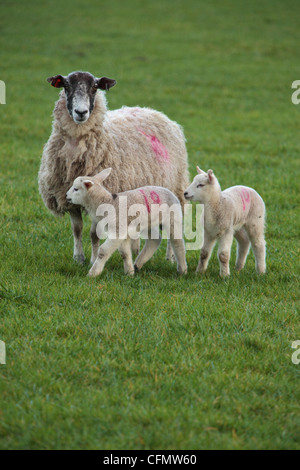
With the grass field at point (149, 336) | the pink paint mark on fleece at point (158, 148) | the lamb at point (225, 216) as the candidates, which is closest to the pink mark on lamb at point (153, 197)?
the lamb at point (225, 216)

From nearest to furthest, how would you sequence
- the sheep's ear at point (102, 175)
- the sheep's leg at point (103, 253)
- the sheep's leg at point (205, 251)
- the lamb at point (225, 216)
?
the sheep's leg at point (103, 253) → the lamb at point (225, 216) → the sheep's ear at point (102, 175) → the sheep's leg at point (205, 251)

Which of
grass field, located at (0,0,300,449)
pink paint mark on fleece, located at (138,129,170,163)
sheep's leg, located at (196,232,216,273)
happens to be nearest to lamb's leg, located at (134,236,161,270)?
grass field, located at (0,0,300,449)

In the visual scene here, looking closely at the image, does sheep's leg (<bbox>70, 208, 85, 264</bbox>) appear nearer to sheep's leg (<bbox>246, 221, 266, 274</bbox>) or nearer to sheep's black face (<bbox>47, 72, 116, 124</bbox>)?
sheep's black face (<bbox>47, 72, 116, 124</bbox>)

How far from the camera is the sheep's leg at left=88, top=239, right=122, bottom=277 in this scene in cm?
554

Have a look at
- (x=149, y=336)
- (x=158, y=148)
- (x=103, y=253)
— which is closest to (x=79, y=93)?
(x=158, y=148)

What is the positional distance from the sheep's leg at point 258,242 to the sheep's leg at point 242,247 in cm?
17

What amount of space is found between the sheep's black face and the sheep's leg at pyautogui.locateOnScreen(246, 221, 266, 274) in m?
1.91

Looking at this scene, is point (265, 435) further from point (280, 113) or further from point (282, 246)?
point (280, 113)

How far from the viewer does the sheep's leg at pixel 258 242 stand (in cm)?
599

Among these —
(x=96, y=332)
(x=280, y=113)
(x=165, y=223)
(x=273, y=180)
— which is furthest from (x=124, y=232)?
(x=280, y=113)

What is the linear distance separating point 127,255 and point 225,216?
0.97 metres

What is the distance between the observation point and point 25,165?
10406 mm

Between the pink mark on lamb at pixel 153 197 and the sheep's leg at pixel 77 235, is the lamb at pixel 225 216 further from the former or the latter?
the sheep's leg at pixel 77 235

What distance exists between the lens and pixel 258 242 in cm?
601
